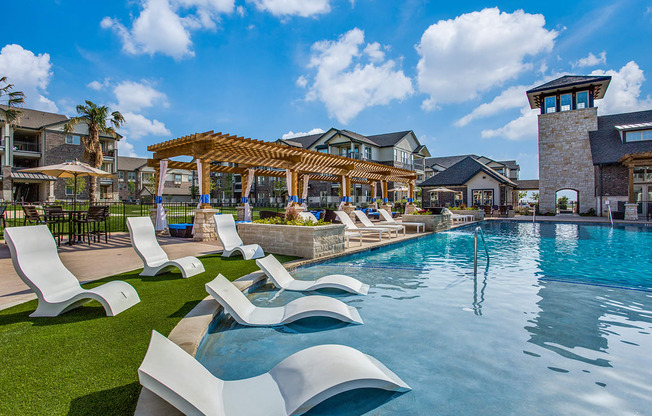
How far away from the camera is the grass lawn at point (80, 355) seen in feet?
6.97

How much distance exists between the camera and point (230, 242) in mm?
8172

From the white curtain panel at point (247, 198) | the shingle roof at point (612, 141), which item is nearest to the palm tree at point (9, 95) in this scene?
the white curtain panel at point (247, 198)

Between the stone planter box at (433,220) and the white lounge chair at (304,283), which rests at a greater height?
the stone planter box at (433,220)

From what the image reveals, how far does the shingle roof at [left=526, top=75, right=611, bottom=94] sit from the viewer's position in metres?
24.5

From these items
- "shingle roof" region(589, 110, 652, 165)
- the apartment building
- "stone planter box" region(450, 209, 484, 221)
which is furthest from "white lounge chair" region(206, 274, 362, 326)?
the apartment building

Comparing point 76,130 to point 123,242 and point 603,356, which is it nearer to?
point 123,242

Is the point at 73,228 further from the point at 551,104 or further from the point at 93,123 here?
the point at 551,104

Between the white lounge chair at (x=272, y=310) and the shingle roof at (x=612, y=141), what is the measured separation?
28235 millimetres

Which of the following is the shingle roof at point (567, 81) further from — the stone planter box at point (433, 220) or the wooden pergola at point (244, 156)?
the stone planter box at point (433, 220)

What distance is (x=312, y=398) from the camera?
2260 mm

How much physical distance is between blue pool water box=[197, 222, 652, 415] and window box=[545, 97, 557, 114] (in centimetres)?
2534

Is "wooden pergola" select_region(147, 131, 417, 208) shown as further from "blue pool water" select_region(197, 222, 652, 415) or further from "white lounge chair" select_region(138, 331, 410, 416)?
"white lounge chair" select_region(138, 331, 410, 416)

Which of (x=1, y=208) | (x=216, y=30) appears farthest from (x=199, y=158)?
(x=1, y=208)

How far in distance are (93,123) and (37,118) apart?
18554mm
